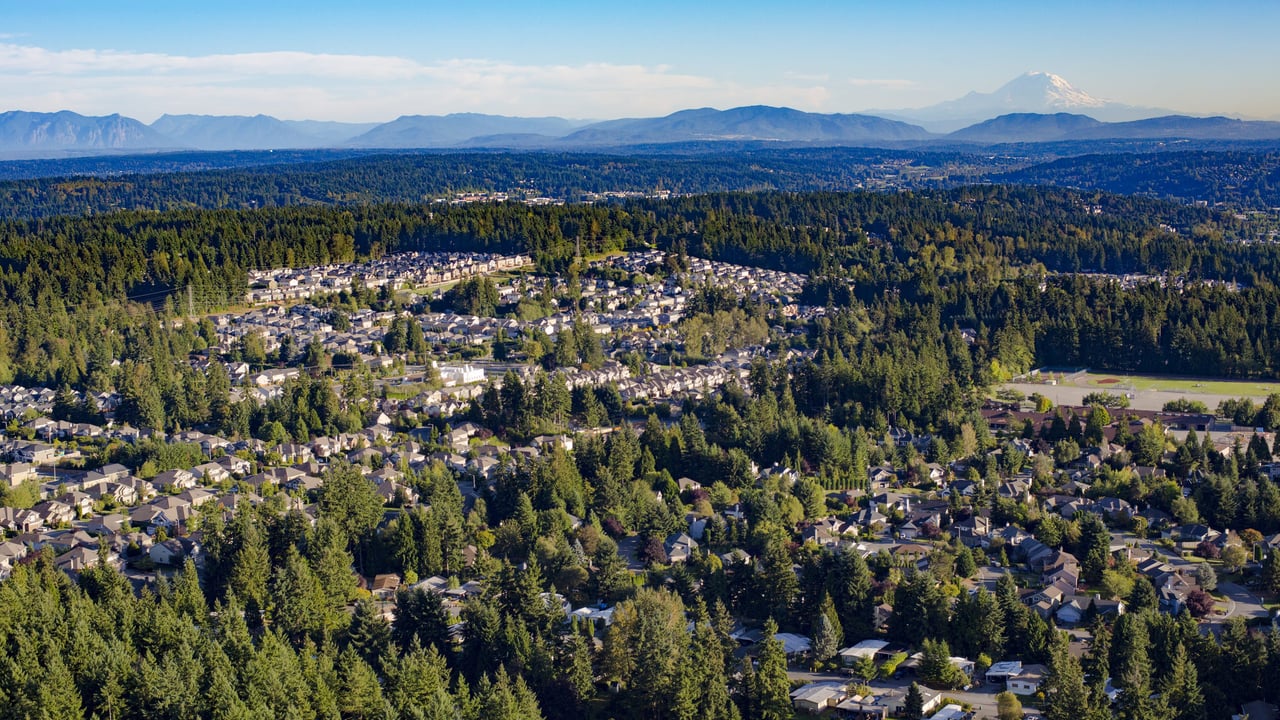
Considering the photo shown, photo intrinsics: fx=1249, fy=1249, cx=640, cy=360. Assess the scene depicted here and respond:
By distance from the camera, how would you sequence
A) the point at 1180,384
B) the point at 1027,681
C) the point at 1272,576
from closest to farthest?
the point at 1027,681 → the point at 1272,576 → the point at 1180,384

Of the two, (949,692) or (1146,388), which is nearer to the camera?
(949,692)

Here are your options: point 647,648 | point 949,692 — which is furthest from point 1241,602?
point 647,648

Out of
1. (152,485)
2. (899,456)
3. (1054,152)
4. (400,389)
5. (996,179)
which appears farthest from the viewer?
(1054,152)

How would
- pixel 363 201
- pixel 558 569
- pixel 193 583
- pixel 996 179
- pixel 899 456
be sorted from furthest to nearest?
pixel 996 179, pixel 363 201, pixel 899 456, pixel 558 569, pixel 193 583

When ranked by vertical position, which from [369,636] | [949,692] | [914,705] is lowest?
[949,692]

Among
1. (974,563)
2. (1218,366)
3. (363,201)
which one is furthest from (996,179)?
(974,563)

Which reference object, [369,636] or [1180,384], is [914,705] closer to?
[369,636]

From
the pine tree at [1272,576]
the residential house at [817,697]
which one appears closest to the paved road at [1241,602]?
the pine tree at [1272,576]

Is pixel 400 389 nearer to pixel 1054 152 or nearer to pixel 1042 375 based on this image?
pixel 1042 375
